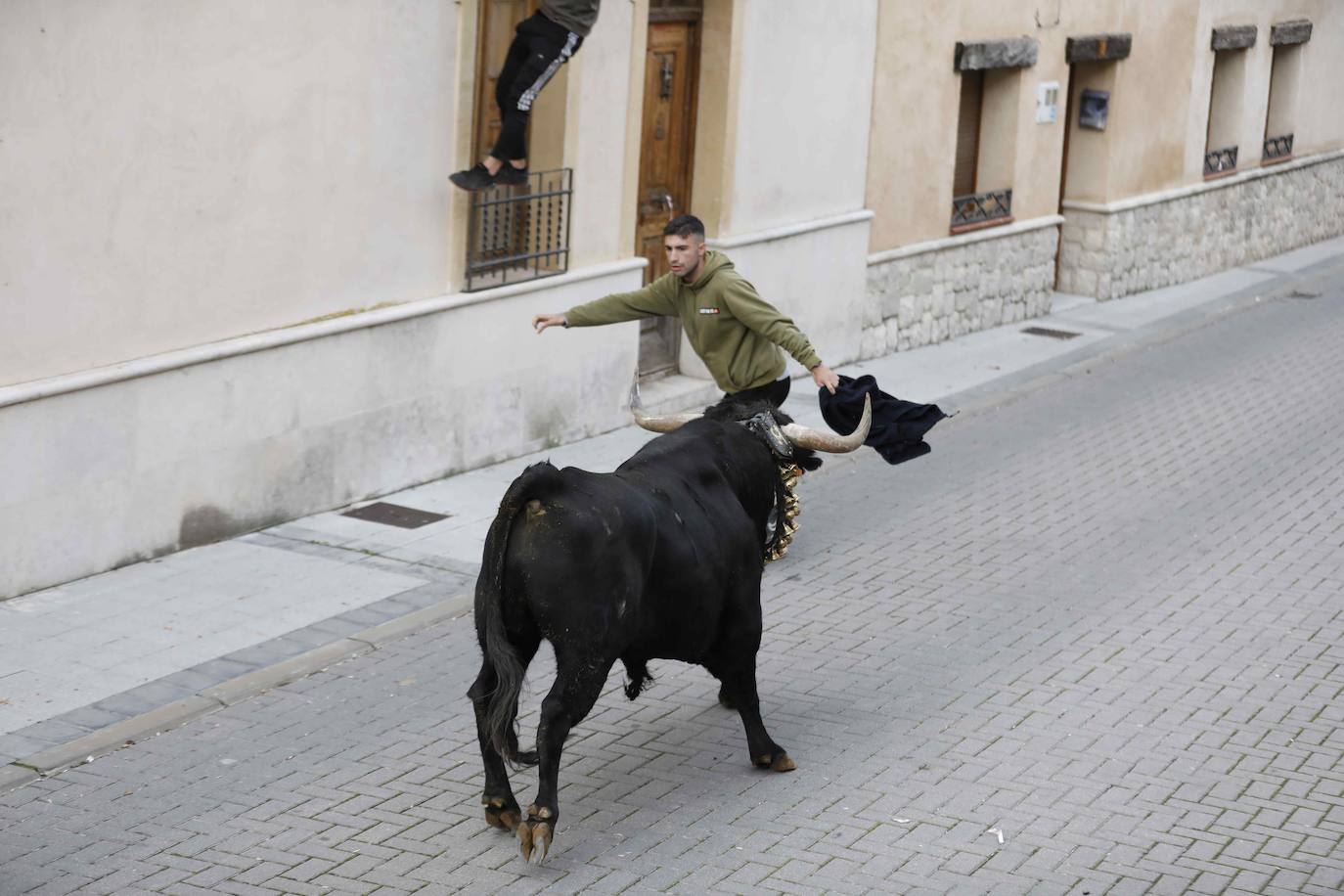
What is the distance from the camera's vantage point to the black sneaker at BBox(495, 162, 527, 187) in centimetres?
1198

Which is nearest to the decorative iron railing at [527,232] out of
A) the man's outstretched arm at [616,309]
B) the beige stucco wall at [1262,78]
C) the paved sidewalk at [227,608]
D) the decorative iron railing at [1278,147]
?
the paved sidewalk at [227,608]

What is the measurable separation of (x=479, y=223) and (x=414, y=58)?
53.5 inches

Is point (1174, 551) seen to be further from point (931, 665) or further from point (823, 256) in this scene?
point (823, 256)

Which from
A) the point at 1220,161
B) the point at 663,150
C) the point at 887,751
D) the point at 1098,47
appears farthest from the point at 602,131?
the point at 1220,161

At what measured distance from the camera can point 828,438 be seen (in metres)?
8.05

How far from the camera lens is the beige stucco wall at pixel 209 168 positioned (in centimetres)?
938

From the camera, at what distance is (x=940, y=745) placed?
8.11 m

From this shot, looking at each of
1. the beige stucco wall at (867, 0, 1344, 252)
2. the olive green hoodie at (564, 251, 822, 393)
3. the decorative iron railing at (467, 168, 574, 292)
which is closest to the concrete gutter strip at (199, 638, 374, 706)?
the olive green hoodie at (564, 251, 822, 393)

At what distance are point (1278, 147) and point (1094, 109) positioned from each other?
568 cm

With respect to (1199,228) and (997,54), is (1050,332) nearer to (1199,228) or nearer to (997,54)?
(997,54)

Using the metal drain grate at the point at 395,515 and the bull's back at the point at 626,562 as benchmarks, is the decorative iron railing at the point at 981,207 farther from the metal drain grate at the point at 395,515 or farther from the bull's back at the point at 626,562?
the bull's back at the point at 626,562

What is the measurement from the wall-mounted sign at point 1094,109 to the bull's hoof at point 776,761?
46.9 feet

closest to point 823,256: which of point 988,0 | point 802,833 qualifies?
point 988,0

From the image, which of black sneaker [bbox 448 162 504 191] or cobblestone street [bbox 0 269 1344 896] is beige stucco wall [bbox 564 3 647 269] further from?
cobblestone street [bbox 0 269 1344 896]
